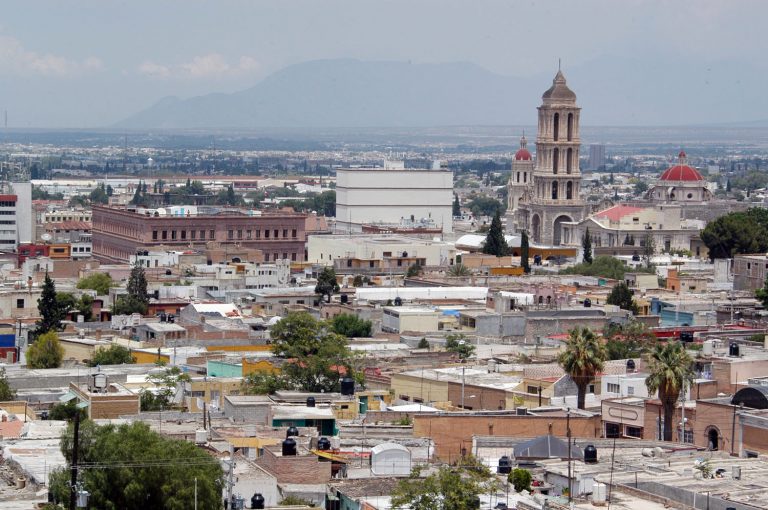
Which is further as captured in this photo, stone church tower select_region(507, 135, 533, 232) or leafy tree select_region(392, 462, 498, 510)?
stone church tower select_region(507, 135, 533, 232)

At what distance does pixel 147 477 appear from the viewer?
3072 cm

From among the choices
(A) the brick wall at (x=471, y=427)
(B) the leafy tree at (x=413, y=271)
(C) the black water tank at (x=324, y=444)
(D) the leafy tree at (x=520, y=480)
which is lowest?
(B) the leafy tree at (x=413, y=271)

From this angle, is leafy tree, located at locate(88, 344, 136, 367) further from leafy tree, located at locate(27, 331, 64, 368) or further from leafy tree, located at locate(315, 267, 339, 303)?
leafy tree, located at locate(315, 267, 339, 303)

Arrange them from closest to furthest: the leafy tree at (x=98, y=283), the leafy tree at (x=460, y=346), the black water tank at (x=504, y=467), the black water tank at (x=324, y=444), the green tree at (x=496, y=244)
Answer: the black water tank at (x=504, y=467), the black water tank at (x=324, y=444), the leafy tree at (x=460, y=346), the leafy tree at (x=98, y=283), the green tree at (x=496, y=244)

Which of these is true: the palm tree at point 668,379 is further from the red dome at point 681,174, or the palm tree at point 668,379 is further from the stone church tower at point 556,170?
the red dome at point 681,174

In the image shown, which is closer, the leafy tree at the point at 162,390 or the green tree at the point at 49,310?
the leafy tree at the point at 162,390

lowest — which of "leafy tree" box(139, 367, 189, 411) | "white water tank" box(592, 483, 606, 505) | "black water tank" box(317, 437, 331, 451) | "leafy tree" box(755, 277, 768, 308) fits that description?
"leafy tree" box(755, 277, 768, 308)

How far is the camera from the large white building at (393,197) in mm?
151875

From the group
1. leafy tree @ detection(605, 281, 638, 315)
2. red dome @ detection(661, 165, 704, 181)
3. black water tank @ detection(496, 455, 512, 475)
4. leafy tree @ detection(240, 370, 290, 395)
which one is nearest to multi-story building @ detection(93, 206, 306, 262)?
red dome @ detection(661, 165, 704, 181)

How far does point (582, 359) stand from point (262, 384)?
779cm

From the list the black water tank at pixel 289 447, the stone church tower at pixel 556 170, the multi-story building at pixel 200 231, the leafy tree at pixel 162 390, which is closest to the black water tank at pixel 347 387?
the leafy tree at pixel 162 390

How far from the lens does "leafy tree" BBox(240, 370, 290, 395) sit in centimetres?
4741

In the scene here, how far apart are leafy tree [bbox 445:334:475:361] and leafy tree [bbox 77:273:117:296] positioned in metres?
22.4

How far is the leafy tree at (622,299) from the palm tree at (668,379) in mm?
34201
